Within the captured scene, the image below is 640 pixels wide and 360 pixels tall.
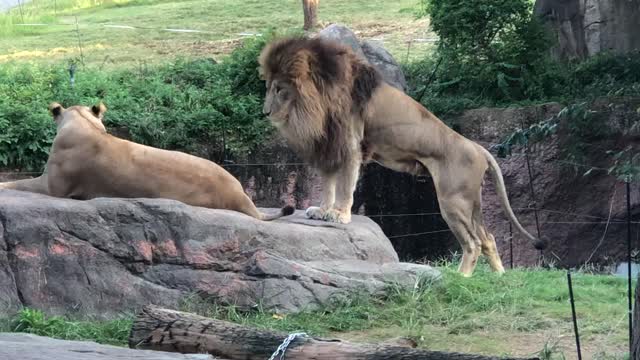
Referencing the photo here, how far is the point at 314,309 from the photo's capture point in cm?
696

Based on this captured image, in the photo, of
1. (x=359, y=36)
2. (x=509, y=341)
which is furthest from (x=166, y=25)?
(x=509, y=341)

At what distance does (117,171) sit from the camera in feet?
24.5

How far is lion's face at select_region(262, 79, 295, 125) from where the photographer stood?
861cm

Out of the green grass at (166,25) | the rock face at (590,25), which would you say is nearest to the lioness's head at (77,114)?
the rock face at (590,25)

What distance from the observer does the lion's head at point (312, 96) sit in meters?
8.54

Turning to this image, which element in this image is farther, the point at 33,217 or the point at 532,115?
the point at 532,115

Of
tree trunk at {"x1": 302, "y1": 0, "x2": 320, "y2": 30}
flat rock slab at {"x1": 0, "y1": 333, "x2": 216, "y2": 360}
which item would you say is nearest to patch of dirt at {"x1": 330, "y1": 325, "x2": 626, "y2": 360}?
flat rock slab at {"x1": 0, "y1": 333, "x2": 216, "y2": 360}

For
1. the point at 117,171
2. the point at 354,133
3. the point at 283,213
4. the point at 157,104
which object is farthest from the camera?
the point at 157,104

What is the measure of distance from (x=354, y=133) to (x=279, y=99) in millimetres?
718

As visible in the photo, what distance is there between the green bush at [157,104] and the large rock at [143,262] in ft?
13.9

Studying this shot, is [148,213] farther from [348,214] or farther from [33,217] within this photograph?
[348,214]

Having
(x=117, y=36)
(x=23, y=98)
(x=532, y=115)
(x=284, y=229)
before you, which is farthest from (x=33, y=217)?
(x=117, y=36)

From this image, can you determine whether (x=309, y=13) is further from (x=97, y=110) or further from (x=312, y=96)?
(x=97, y=110)

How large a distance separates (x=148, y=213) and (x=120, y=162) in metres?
0.61
